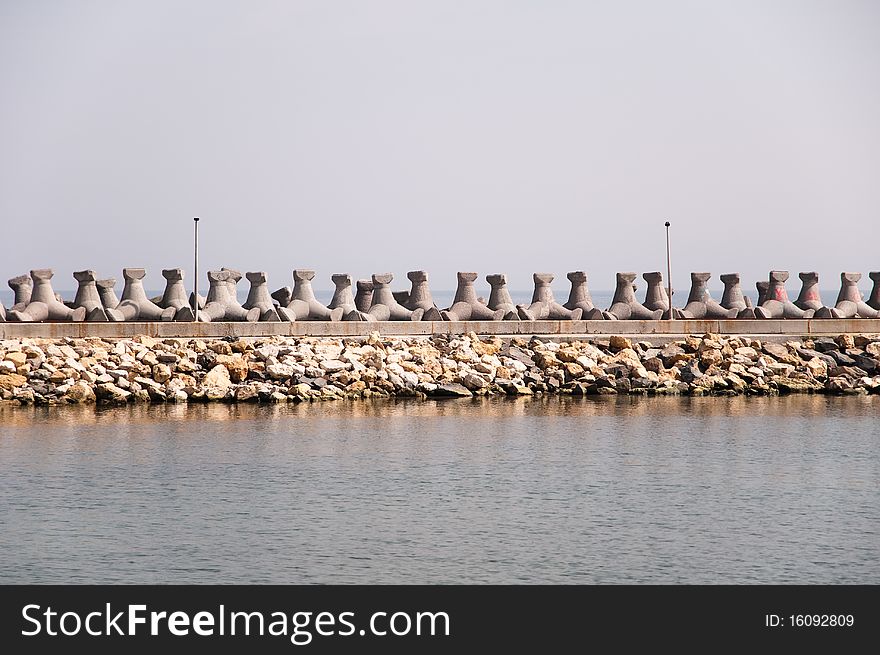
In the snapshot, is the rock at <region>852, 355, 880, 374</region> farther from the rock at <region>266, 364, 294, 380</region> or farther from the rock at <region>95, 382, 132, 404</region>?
the rock at <region>95, 382, 132, 404</region>

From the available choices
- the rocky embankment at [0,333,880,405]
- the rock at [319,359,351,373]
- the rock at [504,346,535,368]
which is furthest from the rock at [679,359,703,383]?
the rock at [319,359,351,373]

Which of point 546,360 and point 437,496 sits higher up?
point 546,360

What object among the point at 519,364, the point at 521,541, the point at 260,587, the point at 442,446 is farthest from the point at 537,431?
the point at 260,587

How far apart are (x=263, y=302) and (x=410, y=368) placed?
364 centimetres

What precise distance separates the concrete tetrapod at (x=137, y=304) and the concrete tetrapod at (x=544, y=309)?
21.7 ft

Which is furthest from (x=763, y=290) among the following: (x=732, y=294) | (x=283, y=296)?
(x=283, y=296)

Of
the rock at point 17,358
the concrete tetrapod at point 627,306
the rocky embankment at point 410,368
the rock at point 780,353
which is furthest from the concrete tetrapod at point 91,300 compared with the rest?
the rock at point 780,353

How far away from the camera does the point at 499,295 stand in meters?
28.9

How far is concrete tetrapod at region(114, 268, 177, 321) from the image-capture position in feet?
89.4

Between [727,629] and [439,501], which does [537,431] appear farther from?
[727,629]

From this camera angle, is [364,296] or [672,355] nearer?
[672,355]

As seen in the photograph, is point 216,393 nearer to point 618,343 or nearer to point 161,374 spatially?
point 161,374

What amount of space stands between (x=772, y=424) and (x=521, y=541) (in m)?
9.06

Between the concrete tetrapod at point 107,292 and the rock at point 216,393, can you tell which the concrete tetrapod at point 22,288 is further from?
the rock at point 216,393
